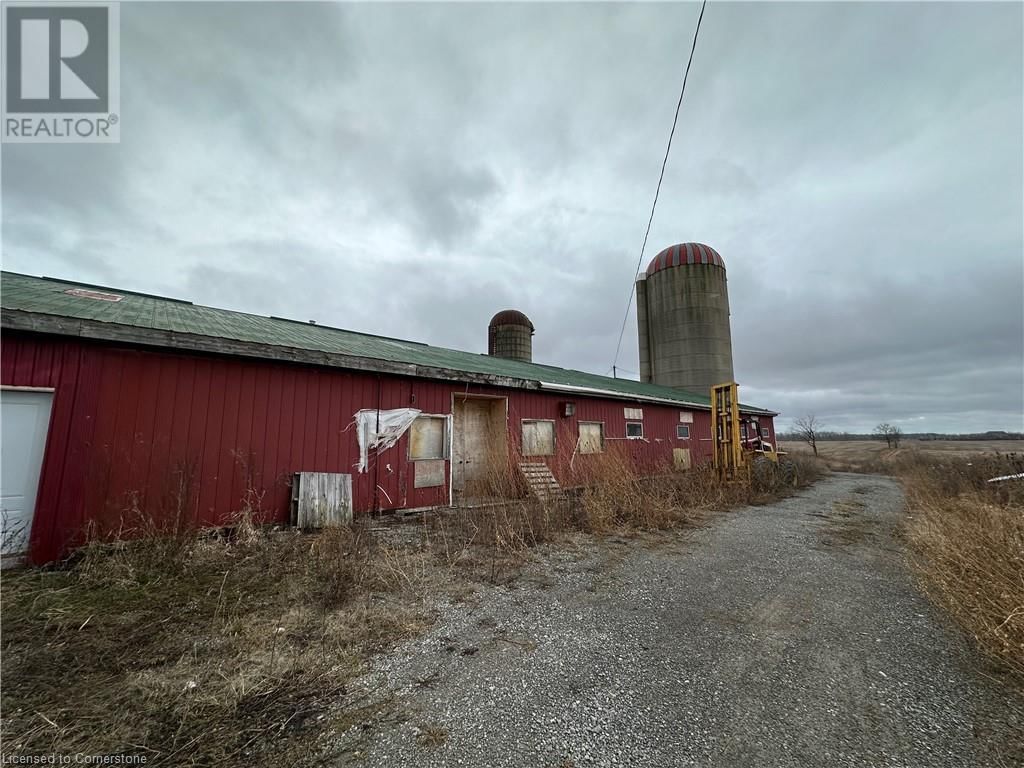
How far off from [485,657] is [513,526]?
313 centimetres

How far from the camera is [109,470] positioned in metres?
4.73

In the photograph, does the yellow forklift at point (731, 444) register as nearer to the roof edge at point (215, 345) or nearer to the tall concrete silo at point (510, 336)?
the roof edge at point (215, 345)

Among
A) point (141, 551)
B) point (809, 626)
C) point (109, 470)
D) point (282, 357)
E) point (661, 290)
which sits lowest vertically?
point (809, 626)

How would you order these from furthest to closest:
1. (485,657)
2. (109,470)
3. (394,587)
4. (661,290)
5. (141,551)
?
(661,290) < (109,470) < (141,551) < (394,587) < (485,657)

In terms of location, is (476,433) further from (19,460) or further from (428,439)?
(19,460)

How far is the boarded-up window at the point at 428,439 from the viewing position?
7.87 metres

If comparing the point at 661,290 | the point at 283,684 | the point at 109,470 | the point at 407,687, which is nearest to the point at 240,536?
the point at 109,470

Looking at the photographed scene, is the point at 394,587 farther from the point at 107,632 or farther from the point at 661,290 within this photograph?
the point at 661,290

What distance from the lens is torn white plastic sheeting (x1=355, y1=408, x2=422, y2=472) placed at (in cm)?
715

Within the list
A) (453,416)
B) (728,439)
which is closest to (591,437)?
(728,439)

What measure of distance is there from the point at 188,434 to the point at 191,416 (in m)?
0.25

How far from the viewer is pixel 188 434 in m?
5.52

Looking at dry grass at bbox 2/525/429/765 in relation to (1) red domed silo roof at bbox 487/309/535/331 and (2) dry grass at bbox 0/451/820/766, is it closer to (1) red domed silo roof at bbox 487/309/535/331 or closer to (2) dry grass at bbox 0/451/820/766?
(2) dry grass at bbox 0/451/820/766

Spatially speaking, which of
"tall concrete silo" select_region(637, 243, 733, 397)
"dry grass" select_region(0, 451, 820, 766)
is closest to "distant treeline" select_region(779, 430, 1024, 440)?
"tall concrete silo" select_region(637, 243, 733, 397)
